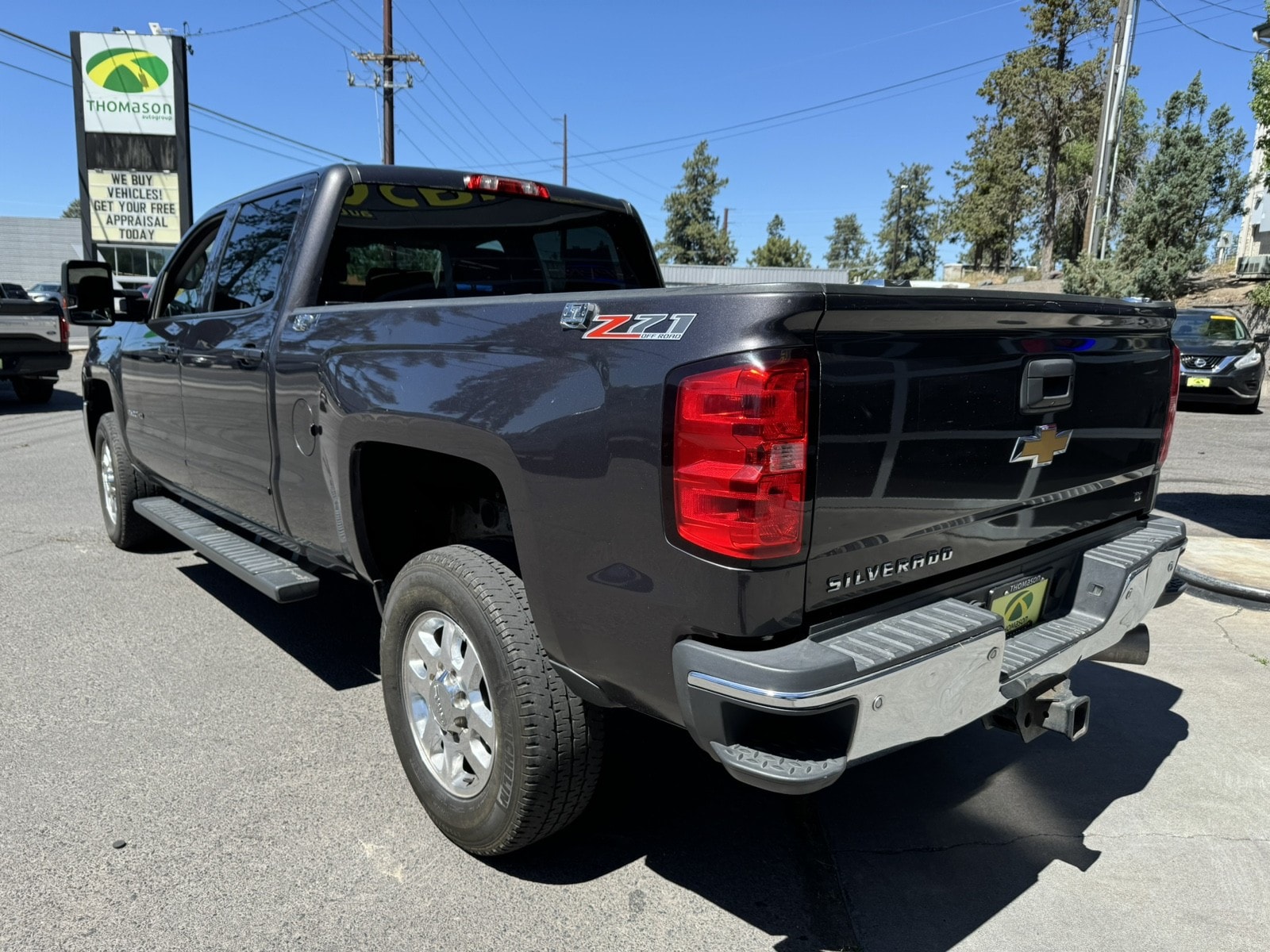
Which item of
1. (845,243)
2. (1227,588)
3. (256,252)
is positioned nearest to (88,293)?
(256,252)

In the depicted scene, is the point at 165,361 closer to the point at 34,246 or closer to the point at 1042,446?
the point at 1042,446

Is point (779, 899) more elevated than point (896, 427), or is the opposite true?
point (896, 427)

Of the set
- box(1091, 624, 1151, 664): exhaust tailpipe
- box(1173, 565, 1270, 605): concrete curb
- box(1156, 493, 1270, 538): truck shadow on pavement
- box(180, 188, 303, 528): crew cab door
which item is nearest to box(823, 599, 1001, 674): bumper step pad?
box(1091, 624, 1151, 664): exhaust tailpipe

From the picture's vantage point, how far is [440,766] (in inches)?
114

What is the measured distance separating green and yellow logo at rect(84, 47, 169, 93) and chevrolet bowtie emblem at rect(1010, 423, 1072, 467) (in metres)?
27.7

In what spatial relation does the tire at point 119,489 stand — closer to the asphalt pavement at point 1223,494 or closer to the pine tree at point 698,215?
the asphalt pavement at point 1223,494

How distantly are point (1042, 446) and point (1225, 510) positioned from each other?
668 cm

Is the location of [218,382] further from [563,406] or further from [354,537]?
[563,406]

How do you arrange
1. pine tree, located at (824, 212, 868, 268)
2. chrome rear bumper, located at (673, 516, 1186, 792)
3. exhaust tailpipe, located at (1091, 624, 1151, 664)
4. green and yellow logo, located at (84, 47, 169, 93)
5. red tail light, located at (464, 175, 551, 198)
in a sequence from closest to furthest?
chrome rear bumper, located at (673, 516, 1186, 792) → exhaust tailpipe, located at (1091, 624, 1151, 664) → red tail light, located at (464, 175, 551, 198) → green and yellow logo, located at (84, 47, 169, 93) → pine tree, located at (824, 212, 868, 268)

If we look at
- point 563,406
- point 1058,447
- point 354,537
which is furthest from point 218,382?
point 1058,447

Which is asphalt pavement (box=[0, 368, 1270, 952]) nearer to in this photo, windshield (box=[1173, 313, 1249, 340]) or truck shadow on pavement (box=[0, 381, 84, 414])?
truck shadow on pavement (box=[0, 381, 84, 414])

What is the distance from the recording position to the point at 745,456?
198 centimetres

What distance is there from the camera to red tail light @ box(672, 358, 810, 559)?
1961mm

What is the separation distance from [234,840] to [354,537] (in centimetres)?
100
